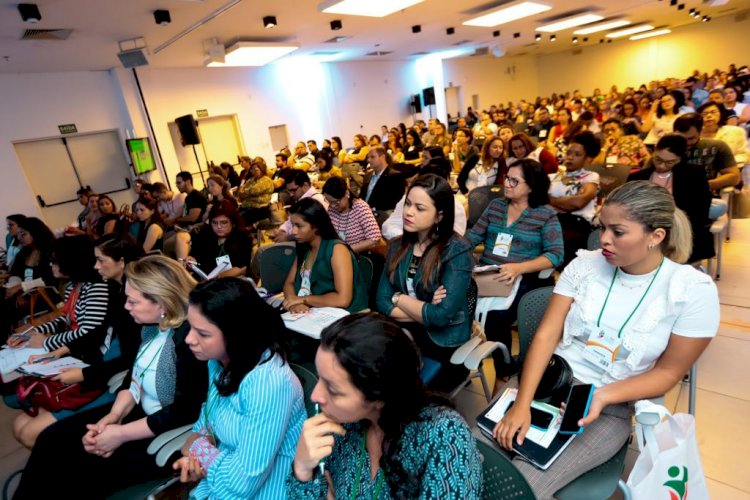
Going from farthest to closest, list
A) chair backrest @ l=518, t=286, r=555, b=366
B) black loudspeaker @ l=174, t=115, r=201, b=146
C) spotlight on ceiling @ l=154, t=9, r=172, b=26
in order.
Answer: black loudspeaker @ l=174, t=115, r=201, b=146 < spotlight on ceiling @ l=154, t=9, r=172, b=26 < chair backrest @ l=518, t=286, r=555, b=366

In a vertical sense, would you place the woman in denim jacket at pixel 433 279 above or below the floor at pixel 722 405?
above

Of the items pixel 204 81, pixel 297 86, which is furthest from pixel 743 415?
pixel 297 86

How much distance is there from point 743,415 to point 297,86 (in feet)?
39.8

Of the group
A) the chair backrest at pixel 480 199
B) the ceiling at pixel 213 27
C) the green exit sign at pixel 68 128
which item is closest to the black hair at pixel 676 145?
the chair backrest at pixel 480 199

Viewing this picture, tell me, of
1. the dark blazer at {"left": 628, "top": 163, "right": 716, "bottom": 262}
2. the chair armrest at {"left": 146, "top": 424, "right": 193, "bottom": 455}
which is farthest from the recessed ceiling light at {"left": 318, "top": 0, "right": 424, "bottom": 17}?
the chair armrest at {"left": 146, "top": 424, "right": 193, "bottom": 455}

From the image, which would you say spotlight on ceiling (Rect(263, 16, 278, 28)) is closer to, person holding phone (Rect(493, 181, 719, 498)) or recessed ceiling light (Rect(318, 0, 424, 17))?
recessed ceiling light (Rect(318, 0, 424, 17))

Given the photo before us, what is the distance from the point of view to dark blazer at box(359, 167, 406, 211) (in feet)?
15.4

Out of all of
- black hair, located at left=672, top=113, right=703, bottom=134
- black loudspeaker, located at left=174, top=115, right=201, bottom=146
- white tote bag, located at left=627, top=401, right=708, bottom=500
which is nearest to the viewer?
white tote bag, located at left=627, top=401, right=708, bottom=500

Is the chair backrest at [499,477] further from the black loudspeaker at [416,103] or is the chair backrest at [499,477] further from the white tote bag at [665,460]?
the black loudspeaker at [416,103]

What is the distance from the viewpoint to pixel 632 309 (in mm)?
1462

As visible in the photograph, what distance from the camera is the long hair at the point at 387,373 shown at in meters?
0.95

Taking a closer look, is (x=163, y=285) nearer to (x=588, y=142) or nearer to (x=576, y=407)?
(x=576, y=407)

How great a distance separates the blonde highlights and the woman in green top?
0.68 meters

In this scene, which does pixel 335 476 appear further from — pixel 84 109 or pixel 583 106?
pixel 583 106
